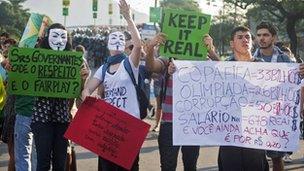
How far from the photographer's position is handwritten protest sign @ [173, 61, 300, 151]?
14.9 ft

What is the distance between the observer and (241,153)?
14.7 feet

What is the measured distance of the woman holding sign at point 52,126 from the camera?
5016 millimetres

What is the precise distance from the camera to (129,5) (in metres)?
4.71

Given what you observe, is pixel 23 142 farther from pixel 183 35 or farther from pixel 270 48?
pixel 270 48

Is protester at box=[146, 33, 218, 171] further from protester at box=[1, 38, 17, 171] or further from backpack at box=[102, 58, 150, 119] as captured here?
protester at box=[1, 38, 17, 171]

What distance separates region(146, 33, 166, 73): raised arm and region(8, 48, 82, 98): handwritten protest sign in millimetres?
827

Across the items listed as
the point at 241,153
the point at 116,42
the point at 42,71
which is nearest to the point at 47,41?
the point at 42,71

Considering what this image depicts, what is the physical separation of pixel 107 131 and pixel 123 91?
1.40ft

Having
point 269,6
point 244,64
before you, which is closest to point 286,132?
point 244,64

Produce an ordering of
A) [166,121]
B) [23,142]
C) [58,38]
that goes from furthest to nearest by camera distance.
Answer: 1. [23,142]
2. [58,38]
3. [166,121]

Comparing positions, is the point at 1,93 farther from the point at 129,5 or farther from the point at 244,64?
the point at 244,64

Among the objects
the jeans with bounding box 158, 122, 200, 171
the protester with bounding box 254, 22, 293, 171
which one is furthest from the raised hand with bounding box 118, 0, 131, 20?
the protester with bounding box 254, 22, 293, 171

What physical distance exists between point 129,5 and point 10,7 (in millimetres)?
62370

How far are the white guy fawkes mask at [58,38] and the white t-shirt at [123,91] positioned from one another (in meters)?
0.90
